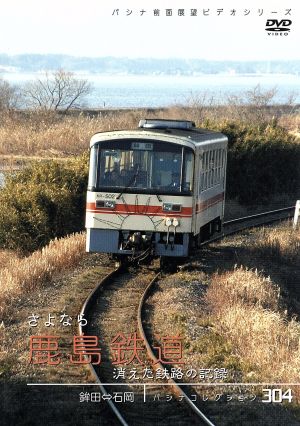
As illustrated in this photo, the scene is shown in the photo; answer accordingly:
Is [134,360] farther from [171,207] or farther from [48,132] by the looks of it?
[48,132]

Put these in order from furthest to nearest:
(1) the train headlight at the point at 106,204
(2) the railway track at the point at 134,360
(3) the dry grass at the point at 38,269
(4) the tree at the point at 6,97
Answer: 1. (4) the tree at the point at 6,97
2. (1) the train headlight at the point at 106,204
3. (3) the dry grass at the point at 38,269
4. (2) the railway track at the point at 134,360

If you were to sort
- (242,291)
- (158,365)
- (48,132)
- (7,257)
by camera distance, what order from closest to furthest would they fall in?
1. (158,365)
2. (242,291)
3. (7,257)
4. (48,132)

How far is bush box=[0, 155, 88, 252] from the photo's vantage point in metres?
21.2

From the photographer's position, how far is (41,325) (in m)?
12.3

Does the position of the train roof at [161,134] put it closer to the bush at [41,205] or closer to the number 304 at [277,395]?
the bush at [41,205]

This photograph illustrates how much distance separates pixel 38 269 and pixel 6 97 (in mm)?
48628

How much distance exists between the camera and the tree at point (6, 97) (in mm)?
60294

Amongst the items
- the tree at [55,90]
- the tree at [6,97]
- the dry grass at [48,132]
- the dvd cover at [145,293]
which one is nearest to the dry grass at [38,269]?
the dvd cover at [145,293]

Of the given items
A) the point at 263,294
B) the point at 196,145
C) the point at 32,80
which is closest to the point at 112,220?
the point at 196,145

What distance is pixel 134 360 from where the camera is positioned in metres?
10.8

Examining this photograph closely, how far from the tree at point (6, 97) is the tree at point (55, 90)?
1157 millimetres

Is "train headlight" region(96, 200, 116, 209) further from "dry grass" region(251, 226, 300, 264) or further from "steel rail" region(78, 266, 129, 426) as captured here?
"dry grass" region(251, 226, 300, 264)

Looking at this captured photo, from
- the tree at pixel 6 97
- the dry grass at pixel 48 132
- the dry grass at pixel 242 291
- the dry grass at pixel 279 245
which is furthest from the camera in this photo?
the tree at pixel 6 97

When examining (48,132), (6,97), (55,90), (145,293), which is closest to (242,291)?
(145,293)
